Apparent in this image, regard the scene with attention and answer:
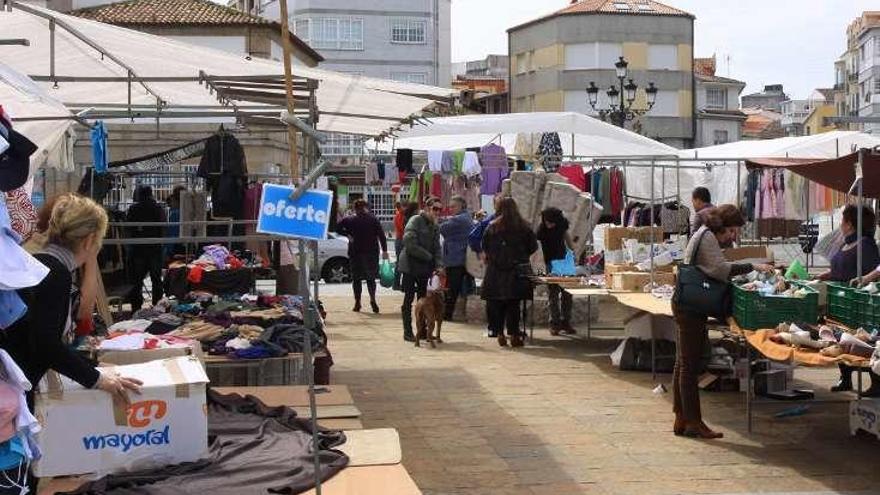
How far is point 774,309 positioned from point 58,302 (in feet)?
16.4

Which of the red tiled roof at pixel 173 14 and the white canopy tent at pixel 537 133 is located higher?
the red tiled roof at pixel 173 14

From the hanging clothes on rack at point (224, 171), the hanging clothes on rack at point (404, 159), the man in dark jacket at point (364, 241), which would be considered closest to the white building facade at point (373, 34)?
the hanging clothes on rack at point (404, 159)

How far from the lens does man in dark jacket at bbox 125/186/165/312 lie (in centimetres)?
1373

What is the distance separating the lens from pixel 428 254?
1316 cm

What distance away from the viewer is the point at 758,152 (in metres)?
16.2

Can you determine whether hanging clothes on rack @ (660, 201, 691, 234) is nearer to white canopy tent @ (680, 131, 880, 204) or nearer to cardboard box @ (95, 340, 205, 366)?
white canopy tent @ (680, 131, 880, 204)

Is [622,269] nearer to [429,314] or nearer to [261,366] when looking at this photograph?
[429,314]

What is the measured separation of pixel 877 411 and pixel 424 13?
5818cm

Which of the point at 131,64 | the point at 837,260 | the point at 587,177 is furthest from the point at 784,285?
the point at 587,177

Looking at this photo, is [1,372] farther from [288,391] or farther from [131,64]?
[131,64]

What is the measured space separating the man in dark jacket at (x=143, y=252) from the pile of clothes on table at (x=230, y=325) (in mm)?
3949

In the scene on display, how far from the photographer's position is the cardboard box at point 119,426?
15.6 ft

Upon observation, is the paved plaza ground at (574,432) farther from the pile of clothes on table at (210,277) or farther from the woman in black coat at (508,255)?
the pile of clothes on table at (210,277)

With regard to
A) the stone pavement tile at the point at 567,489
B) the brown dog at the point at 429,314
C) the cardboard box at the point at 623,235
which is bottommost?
the stone pavement tile at the point at 567,489
